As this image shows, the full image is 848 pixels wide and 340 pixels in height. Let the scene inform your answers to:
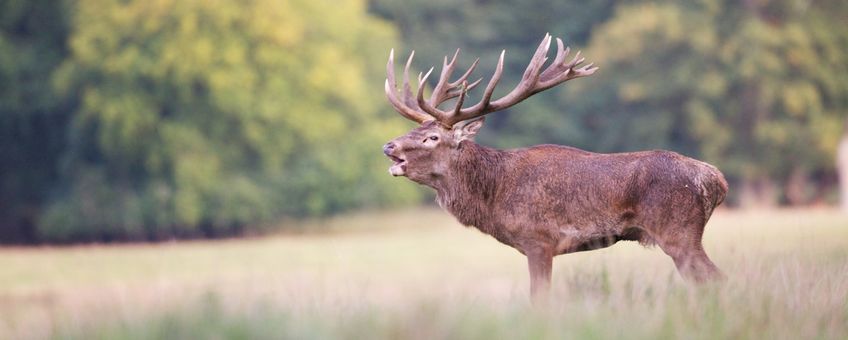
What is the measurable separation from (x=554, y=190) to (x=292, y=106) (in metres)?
29.2

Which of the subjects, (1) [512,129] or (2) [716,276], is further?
(1) [512,129]

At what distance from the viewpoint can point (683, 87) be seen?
135 feet

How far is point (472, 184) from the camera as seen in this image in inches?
345

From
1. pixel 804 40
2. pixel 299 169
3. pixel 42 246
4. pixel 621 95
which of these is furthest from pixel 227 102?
pixel 804 40

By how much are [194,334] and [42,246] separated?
3300 centimetres

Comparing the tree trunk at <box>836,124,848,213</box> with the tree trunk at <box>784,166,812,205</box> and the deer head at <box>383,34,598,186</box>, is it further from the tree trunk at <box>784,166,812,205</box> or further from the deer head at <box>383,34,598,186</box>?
the deer head at <box>383,34,598,186</box>

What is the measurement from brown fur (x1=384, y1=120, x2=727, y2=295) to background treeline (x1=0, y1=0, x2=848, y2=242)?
26.8m

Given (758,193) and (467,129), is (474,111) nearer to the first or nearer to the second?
(467,129)

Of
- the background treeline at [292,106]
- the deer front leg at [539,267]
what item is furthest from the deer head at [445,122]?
the background treeline at [292,106]

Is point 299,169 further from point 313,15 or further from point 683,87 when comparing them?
point 683,87

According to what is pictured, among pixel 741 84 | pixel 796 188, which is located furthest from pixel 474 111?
pixel 796 188

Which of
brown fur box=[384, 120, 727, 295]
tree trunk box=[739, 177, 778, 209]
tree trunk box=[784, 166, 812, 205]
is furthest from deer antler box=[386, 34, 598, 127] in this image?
tree trunk box=[784, 166, 812, 205]

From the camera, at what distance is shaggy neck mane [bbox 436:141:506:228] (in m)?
8.70

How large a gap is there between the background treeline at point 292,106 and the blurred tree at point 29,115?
0.20 feet
